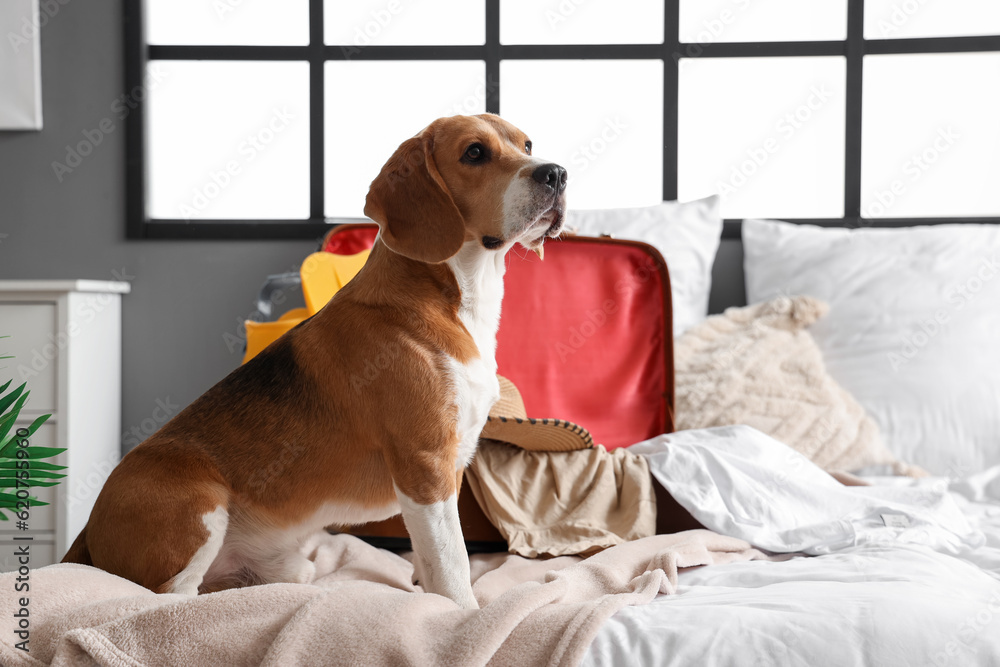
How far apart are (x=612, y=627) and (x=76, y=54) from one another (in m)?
2.93

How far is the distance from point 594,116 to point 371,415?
80.3 inches

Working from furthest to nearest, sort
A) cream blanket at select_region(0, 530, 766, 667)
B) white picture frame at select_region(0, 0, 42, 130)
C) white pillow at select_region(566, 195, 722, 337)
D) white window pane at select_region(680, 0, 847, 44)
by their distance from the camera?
white window pane at select_region(680, 0, 847, 44)
white picture frame at select_region(0, 0, 42, 130)
white pillow at select_region(566, 195, 722, 337)
cream blanket at select_region(0, 530, 766, 667)

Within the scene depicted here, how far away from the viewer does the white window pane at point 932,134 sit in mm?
2695

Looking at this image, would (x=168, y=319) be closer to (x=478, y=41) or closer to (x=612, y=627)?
(x=478, y=41)

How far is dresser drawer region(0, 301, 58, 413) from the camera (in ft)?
6.90

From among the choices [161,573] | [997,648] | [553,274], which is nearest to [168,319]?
[553,274]

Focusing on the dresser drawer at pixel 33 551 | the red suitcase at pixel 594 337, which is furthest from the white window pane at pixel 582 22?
the dresser drawer at pixel 33 551

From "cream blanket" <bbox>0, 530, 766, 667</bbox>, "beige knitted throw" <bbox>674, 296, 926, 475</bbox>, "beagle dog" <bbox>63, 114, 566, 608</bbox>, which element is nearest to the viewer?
"cream blanket" <bbox>0, 530, 766, 667</bbox>

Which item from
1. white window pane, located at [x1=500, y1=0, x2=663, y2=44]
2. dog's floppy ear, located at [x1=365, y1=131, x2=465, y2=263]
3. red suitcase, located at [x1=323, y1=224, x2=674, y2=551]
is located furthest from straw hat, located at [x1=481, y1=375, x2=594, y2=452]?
white window pane, located at [x1=500, y1=0, x2=663, y2=44]

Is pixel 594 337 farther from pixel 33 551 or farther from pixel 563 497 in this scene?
pixel 33 551

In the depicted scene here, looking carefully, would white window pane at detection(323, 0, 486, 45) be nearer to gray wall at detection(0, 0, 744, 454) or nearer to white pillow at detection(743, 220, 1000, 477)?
gray wall at detection(0, 0, 744, 454)

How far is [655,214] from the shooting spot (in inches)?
95.6

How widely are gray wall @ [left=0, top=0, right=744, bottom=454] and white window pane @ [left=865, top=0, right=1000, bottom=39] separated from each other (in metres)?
2.45

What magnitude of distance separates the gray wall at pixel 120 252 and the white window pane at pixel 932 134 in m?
2.32
